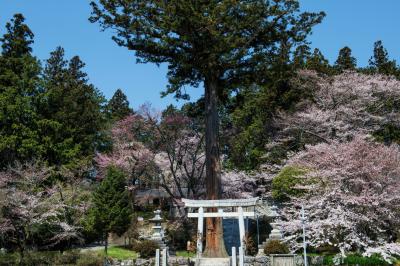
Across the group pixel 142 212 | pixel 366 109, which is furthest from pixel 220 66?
pixel 142 212

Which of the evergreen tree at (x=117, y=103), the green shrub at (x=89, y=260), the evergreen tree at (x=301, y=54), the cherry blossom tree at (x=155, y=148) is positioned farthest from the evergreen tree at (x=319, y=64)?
the evergreen tree at (x=117, y=103)

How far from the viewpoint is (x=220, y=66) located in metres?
20.9

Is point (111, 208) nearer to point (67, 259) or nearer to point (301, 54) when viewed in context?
point (67, 259)

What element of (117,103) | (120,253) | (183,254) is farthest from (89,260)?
(117,103)

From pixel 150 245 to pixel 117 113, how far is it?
1007 inches

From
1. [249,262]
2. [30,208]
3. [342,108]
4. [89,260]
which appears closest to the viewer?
[249,262]

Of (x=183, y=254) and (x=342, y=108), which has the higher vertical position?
(x=342, y=108)

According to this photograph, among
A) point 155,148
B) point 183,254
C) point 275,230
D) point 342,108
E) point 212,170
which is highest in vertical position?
point 342,108

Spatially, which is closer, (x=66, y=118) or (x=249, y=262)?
(x=249, y=262)

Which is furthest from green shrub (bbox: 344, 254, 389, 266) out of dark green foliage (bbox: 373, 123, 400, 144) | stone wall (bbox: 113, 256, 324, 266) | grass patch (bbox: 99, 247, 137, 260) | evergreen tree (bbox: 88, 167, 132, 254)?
dark green foliage (bbox: 373, 123, 400, 144)

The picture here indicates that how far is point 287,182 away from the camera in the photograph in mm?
23000

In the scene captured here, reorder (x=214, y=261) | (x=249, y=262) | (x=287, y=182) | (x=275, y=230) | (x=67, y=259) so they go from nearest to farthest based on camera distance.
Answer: (x=249, y=262), (x=214, y=261), (x=67, y=259), (x=275, y=230), (x=287, y=182)

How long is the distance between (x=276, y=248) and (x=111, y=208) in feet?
28.8

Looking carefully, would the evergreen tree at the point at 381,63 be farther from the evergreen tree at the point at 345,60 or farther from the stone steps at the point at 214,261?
the stone steps at the point at 214,261
